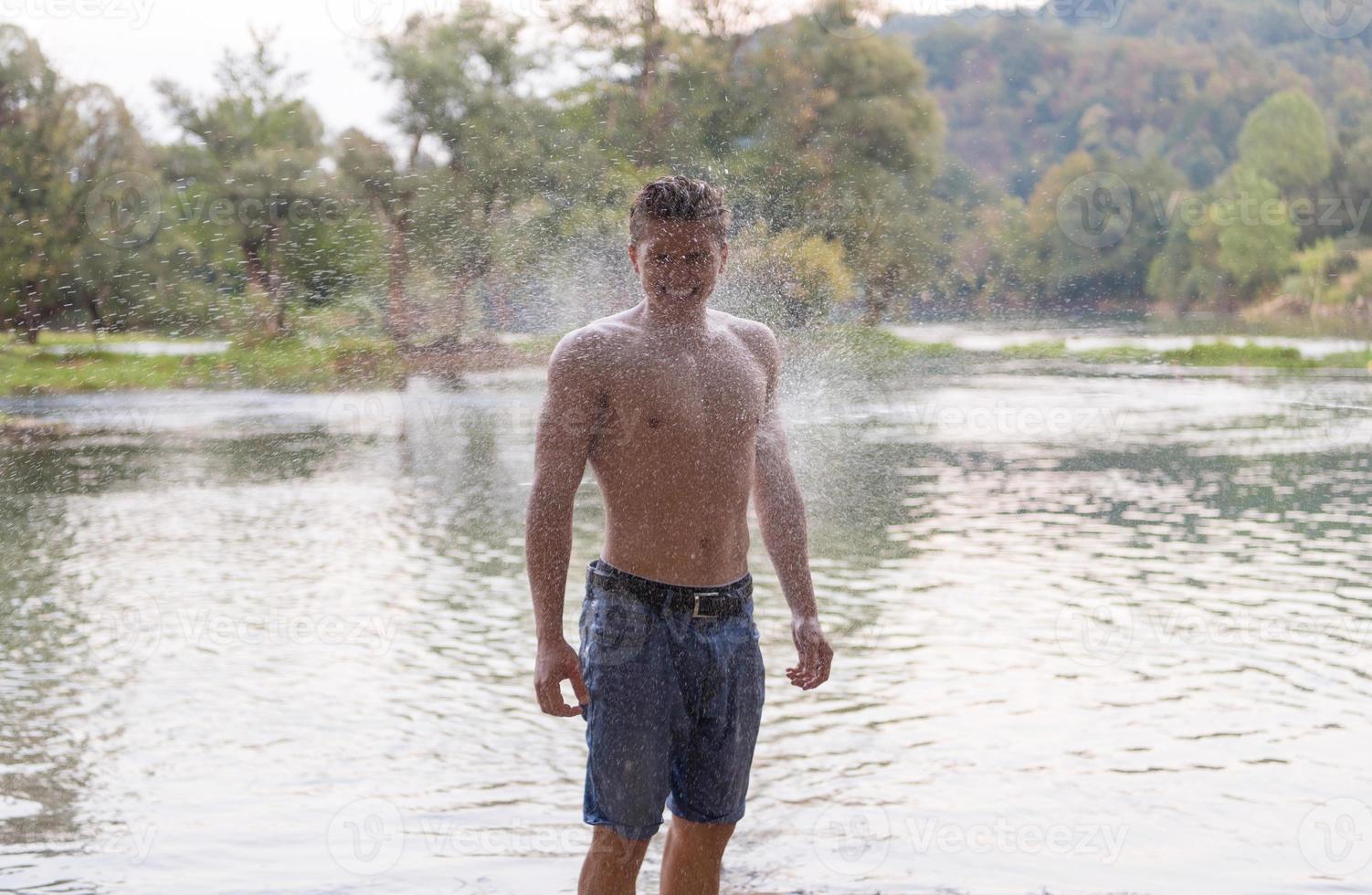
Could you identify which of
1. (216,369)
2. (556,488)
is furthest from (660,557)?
(216,369)

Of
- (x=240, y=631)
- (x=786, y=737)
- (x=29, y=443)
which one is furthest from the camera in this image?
(x=29, y=443)

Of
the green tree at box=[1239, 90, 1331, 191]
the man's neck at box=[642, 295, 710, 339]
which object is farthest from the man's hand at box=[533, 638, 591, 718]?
the green tree at box=[1239, 90, 1331, 191]

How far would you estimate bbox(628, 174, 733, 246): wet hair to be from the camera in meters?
2.23

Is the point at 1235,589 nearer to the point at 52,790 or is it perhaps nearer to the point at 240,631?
the point at 240,631

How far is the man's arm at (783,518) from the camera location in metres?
2.43

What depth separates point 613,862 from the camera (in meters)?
2.26

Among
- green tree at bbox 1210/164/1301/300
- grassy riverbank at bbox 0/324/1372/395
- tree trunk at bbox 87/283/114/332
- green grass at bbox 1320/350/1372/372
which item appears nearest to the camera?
grassy riverbank at bbox 0/324/1372/395

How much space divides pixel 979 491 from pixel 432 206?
66.7 feet

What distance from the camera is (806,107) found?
31391mm

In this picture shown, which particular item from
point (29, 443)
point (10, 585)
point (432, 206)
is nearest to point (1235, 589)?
point (10, 585)

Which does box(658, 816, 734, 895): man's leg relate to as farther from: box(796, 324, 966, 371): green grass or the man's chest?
box(796, 324, 966, 371): green grass

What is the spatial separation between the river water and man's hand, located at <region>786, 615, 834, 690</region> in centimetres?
Result: 140

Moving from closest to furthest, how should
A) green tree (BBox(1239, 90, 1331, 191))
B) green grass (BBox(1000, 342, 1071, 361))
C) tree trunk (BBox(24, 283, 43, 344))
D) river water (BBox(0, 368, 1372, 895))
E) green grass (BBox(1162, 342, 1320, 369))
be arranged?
river water (BBox(0, 368, 1372, 895)) < tree trunk (BBox(24, 283, 43, 344)) < green grass (BBox(1162, 342, 1320, 369)) < green grass (BBox(1000, 342, 1071, 361)) < green tree (BBox(1239, 90, 1331, 191))

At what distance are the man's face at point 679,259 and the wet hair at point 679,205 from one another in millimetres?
10
